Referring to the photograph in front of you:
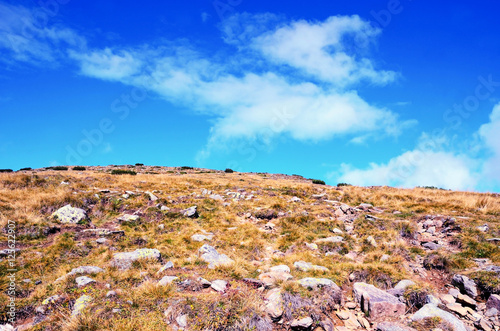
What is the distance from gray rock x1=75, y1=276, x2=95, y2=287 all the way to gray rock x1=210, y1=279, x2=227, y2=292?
3.52 meters

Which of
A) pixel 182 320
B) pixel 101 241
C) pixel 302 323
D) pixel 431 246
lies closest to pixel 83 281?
pixel 182 320

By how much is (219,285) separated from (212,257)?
210cm

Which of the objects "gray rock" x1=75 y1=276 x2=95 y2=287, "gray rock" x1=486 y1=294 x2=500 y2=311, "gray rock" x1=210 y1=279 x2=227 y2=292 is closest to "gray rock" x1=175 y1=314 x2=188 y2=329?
"gray rock" x1=210 y1=279 x2=227 y2=292

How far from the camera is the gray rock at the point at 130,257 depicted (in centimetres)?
916

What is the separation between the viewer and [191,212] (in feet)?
49.1

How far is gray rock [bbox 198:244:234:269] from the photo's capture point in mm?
9203

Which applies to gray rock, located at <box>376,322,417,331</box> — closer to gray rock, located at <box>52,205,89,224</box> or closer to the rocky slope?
the rocky slope

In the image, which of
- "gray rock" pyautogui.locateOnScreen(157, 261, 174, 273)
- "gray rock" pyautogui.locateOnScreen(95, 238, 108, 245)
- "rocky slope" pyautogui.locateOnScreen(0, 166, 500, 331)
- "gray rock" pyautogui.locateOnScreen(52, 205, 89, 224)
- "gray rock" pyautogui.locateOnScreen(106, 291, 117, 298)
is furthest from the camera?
"gray rock" pyautogui.locateOnScreen(52, 205, 89, 224)

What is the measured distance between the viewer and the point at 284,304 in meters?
6.87

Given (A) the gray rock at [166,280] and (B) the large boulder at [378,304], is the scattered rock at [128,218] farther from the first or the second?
(B) the large boulder at [378,304]

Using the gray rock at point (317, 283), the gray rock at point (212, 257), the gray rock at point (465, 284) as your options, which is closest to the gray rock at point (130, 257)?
the gray rock at point (212, 257)

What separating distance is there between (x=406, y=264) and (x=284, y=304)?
219 inches

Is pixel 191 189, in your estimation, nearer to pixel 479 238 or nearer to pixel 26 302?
pixel 26 302

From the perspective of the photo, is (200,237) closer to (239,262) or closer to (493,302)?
(239,262)
